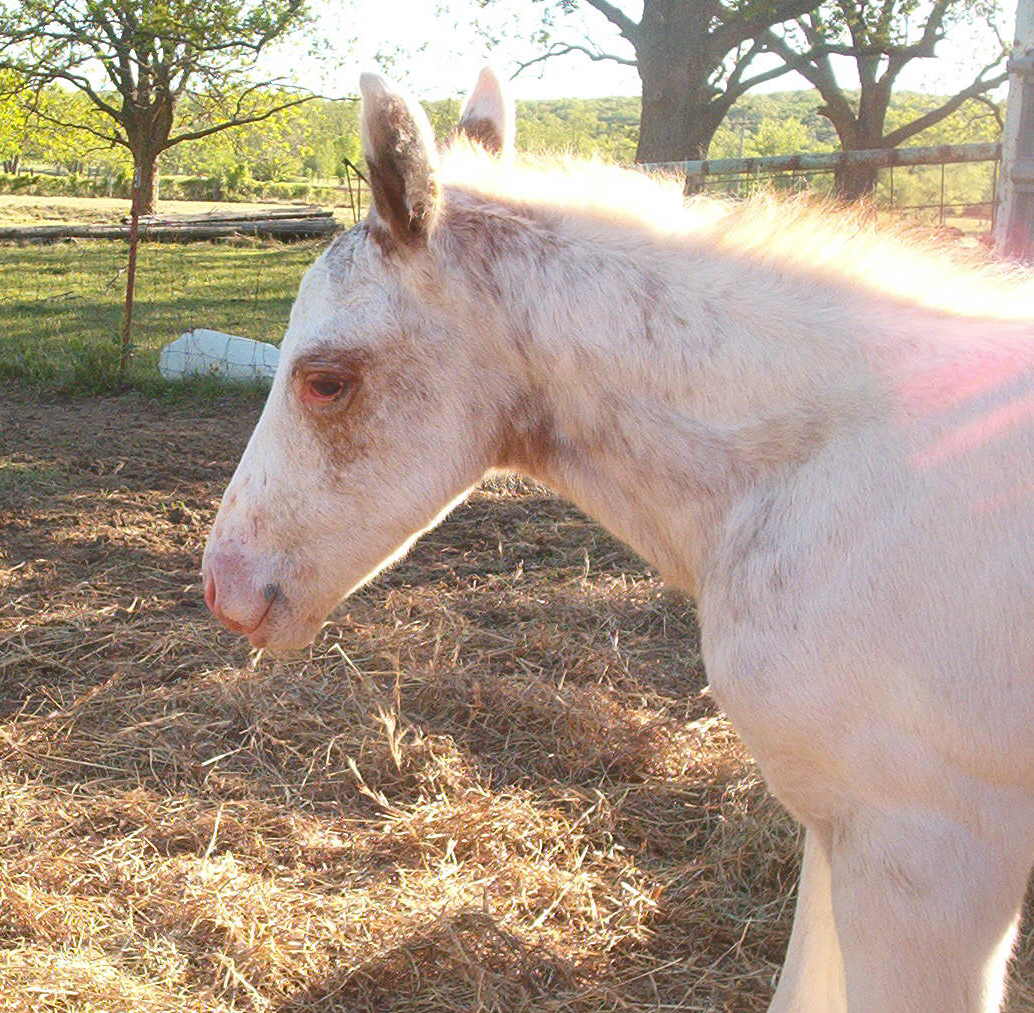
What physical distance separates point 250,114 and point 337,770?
25733mm

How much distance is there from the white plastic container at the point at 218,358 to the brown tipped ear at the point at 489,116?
6141mm

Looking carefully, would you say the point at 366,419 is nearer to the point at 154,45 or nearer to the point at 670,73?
the point at 670,73

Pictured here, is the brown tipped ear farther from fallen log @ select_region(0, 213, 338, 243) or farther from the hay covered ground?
fallen log @ select_region(0, 213, 338, 243)

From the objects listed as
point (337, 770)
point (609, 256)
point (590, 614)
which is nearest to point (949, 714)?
point (609, 256)

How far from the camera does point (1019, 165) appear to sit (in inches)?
232

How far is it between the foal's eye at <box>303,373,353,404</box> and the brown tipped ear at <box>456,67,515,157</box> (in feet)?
2.20

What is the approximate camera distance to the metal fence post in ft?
19.3

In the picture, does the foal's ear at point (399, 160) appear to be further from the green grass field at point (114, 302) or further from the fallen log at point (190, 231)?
the fallen log at point (190, 231)

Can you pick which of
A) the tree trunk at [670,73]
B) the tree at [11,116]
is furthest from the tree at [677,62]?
the tree at [11,116]

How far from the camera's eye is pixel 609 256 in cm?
204

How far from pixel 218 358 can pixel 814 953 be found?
7.19 metres

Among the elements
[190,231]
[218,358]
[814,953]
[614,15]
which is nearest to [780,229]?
[814,953]

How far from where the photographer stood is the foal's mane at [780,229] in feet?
6.72

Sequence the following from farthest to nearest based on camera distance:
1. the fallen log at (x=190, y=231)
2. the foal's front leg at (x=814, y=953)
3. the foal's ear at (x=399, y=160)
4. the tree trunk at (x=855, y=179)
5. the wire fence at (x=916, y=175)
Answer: the fallen log at (x=190, y=231), the tree trunk at (x=855, y=179), the wire fence at (x=916, y=175), the foal's front leg at (x=814, y=953), the foal's ear at (x=399, y=160)
